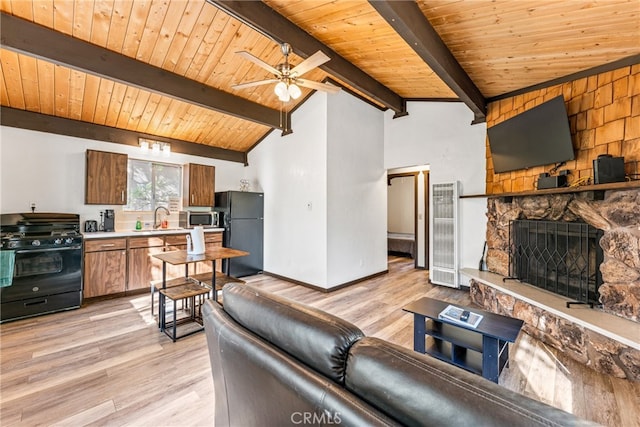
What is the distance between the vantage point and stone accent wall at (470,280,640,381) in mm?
2125

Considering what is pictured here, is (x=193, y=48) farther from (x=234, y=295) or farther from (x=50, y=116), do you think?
(x=234, y=295)

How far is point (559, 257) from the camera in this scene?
2.98m

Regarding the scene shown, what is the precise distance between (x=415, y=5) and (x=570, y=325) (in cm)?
320

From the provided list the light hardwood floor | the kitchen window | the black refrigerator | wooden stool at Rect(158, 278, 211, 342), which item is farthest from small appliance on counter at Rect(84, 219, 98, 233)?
wooden stool at Rect(158, 278, 211, 342)

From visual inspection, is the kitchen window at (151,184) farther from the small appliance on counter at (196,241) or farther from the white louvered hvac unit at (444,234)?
the white louvered hvac unit at (444,234)

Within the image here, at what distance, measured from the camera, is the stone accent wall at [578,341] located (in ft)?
6.97

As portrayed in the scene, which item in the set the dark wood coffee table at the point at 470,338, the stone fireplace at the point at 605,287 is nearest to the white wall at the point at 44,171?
the dark wood coffee table at the point at 470,338

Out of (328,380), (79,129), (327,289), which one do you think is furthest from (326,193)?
(79,129)

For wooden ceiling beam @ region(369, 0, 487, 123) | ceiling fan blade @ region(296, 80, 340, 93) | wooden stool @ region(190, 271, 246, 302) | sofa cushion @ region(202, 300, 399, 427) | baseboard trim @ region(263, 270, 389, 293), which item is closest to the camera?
sofa cushion @ region(202, 300, 399, 427)

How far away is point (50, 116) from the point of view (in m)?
3.91

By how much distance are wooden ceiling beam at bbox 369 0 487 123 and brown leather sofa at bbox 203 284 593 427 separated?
2.26m

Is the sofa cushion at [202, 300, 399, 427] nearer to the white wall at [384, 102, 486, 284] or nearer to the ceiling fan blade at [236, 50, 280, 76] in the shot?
the ceiling fan blade at [236, 50, 280, 76]

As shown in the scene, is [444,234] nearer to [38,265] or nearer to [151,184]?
[151,184]

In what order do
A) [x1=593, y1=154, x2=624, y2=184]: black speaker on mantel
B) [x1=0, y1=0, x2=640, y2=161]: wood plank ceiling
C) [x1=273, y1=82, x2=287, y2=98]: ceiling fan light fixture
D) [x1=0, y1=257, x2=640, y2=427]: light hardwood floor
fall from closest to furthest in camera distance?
1. [x1=0, y1=257, x2=640, y2=427]: light hardwood floor
2. [x1=0, y1=0, x2=640, y2=161]: wood plank ceiling
3. [x1=593, y1=154, x2=624, y2=184]: black speaker on mantel
4. [x1=273, y1=82, x2=287, y2=98]: ceiling fan light fixture
